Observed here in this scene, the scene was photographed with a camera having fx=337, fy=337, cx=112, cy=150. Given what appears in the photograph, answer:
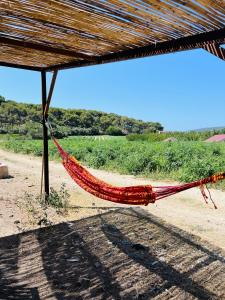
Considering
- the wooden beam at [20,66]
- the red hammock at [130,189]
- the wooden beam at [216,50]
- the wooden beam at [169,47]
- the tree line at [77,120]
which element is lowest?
the red hammock at [130,189]

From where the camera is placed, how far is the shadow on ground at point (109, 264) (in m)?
2.94

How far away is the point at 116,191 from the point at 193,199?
2853mm

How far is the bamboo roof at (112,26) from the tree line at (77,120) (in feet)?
161

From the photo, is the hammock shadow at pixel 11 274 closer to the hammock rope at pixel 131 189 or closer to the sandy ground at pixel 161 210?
the sandy ground at pixel 161 210

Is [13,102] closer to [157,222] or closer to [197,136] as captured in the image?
[197,136]

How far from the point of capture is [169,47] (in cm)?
340

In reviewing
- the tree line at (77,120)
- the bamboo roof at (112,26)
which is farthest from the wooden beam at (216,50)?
the tree line at (77,120)

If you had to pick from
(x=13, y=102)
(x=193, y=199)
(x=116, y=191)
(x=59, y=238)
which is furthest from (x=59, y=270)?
(x=13, y=102)

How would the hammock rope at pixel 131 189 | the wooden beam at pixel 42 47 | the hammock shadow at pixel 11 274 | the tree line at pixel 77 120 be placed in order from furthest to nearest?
the tree line at pixel 77 120 < the wooden beam at pixel 42 47 < the hammock rope at pixel 131 189 < the hammock shadow at pixel 11 274

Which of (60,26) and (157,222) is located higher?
(60,26)

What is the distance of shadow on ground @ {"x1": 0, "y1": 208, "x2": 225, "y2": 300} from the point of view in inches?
116

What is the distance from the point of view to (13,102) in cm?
7444

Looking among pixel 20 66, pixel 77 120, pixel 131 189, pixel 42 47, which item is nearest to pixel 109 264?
pixel 131 189

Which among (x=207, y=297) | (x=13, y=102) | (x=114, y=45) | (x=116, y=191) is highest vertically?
(x=13, y=102)
